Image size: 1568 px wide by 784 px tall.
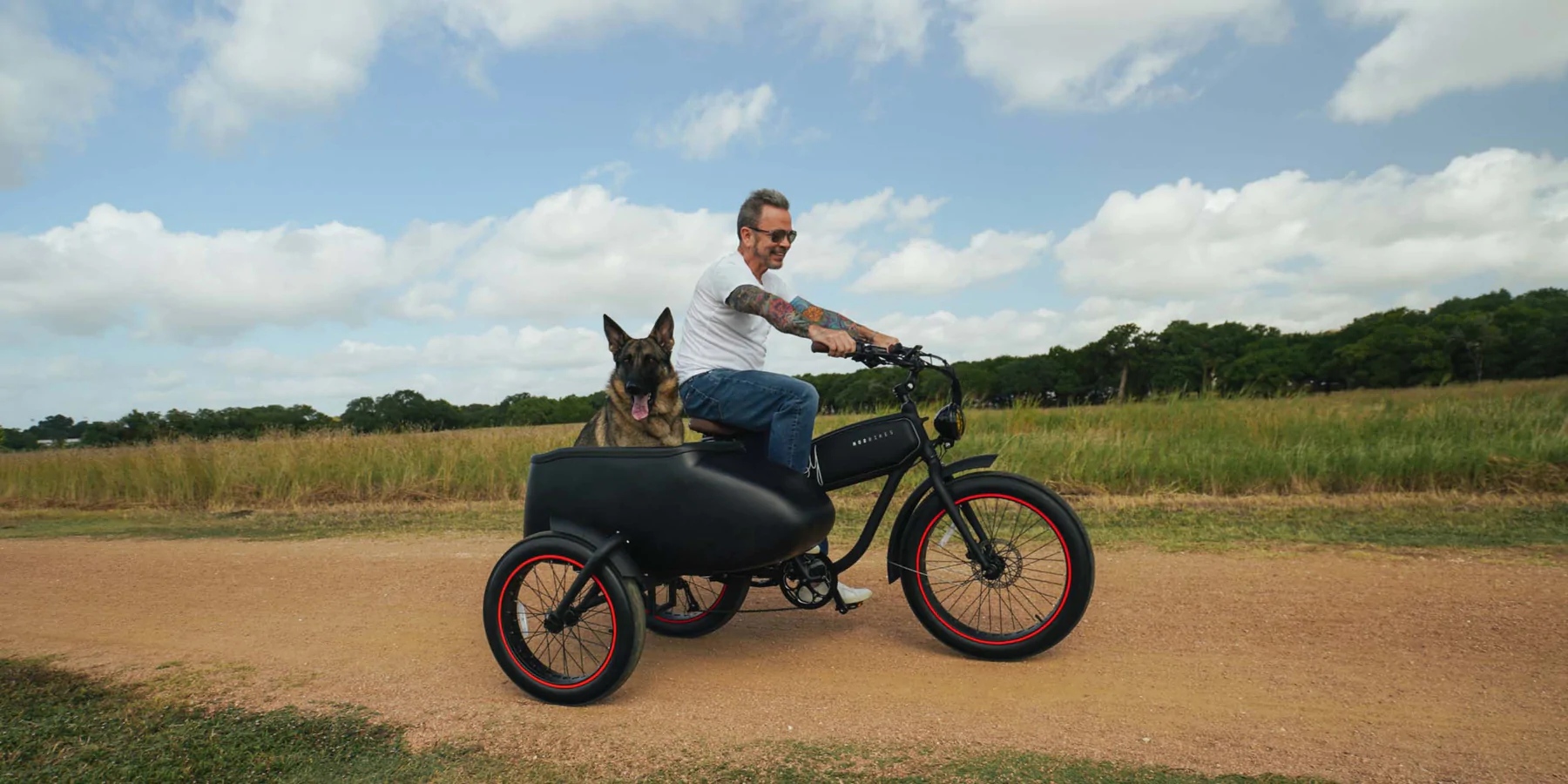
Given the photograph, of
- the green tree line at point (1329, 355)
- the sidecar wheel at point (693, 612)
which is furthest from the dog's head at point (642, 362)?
the green tree line at point (1329, 355)

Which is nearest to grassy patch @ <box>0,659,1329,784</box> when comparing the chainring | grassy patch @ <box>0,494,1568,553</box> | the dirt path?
the dirt path

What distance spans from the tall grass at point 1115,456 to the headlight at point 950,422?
6602mm

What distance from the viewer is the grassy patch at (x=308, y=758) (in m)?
3.41

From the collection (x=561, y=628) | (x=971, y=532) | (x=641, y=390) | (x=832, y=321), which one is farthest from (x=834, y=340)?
(x=641, y=390)

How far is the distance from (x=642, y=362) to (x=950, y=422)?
272cm

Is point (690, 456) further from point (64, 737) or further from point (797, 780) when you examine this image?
point (64, 737)

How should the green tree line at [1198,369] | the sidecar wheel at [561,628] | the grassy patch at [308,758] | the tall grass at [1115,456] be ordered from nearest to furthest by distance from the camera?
the grassy patch at [308,758], the sidecar wheel at [561,628], the tall grass at [1115,456], the green tree line at [1198,369]

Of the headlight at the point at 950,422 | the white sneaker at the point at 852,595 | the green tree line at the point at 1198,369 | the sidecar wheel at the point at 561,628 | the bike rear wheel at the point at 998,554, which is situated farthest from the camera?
the green tree line at the point at 1198,369

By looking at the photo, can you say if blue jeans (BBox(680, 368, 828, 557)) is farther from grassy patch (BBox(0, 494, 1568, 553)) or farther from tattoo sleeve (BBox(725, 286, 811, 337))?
grassy patch (BBox(0, 494, 1568, 553))
